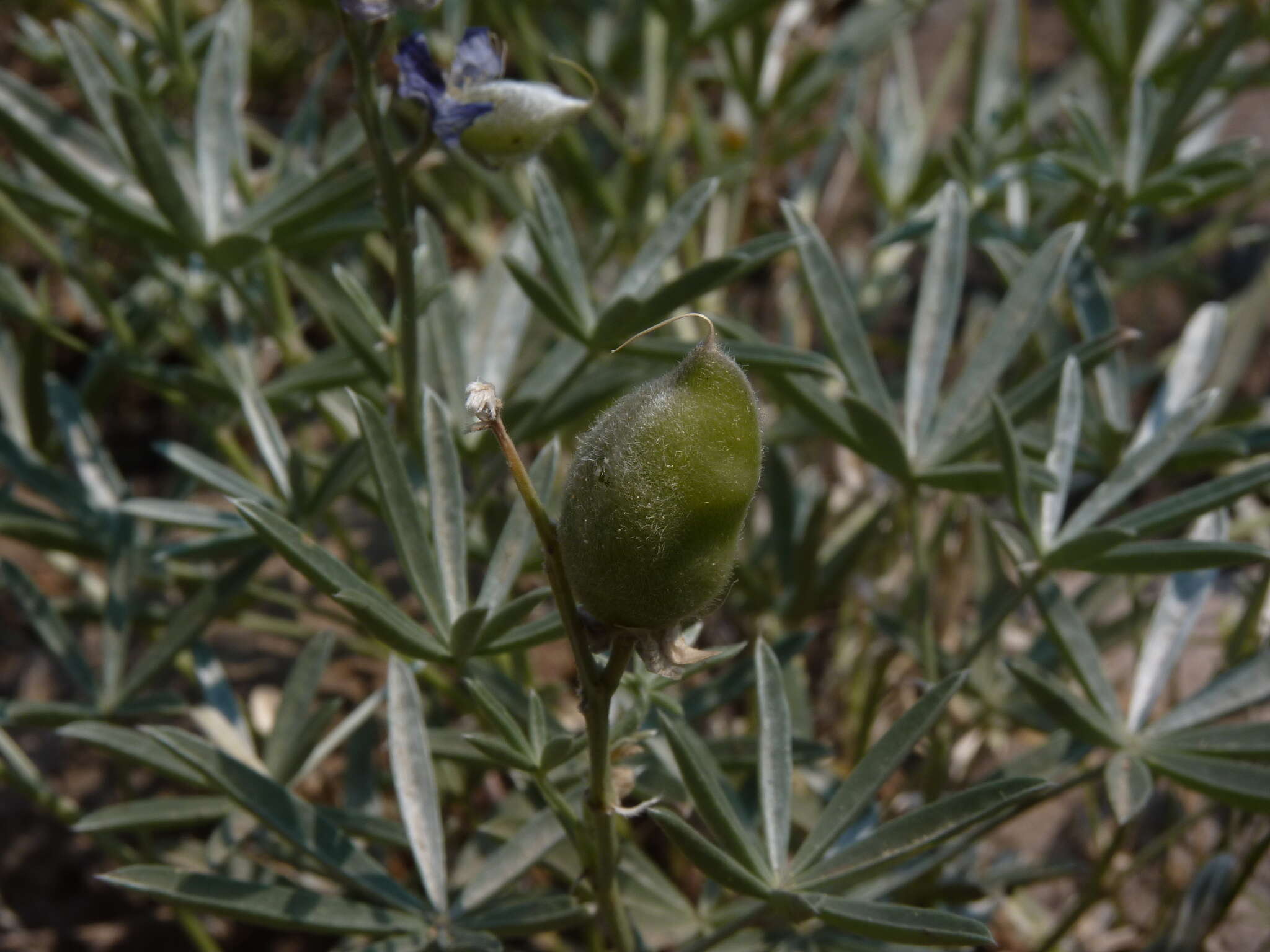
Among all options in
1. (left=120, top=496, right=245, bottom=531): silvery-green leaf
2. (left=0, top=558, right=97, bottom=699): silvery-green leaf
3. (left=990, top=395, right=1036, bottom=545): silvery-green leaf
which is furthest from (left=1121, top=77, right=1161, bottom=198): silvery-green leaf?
(left=0, top=558, right=97, bottom=699): silvery-green leaf

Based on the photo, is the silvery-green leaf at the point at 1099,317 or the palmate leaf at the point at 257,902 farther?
the silvery-green leaf at the point at 1099,317

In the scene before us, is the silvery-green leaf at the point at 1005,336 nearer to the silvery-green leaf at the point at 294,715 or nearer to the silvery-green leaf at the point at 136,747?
the silvery-green leaf at the point at 294,715

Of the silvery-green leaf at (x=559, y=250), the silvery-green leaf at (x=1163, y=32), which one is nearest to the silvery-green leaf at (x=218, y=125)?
the silvery-green leaf at (x=559, y=250)

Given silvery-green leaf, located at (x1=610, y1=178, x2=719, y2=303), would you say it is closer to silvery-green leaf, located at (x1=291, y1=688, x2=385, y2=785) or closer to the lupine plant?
the lupine plant

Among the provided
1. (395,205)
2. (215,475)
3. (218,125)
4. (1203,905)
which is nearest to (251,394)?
(215,475)

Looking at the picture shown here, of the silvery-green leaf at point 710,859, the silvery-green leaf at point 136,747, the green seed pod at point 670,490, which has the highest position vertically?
the green seed pod at point 670,490

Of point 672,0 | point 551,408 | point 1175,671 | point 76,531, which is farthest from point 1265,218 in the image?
point 76,531

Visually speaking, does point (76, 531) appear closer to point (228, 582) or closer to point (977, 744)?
point (228, 582)
